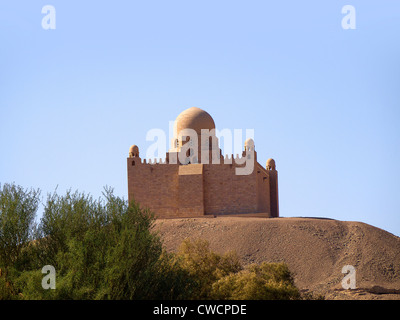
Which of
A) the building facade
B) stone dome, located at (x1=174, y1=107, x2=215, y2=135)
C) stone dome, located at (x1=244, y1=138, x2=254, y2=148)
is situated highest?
stone dome, located at (x1=174, y1=107, x2=215, y2=135)

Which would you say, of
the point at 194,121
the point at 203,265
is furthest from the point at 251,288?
the point at 194,121

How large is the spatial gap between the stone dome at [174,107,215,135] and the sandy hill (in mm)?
7379

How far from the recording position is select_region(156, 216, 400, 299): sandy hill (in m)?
34.9

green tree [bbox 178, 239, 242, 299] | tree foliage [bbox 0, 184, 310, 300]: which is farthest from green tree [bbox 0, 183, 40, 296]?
green tree [bbox 178, 239, 242, 299]

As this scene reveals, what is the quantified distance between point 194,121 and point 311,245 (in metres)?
12.4

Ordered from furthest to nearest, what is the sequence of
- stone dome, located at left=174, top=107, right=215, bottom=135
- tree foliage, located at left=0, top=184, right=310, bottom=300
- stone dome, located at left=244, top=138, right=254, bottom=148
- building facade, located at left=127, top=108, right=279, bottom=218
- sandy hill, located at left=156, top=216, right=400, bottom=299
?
stone dome, located at left=174, top=107, right=215, bottom=135 → stone dome, located at left=244, top=138, right=254, bottom=148 → building facade, located at left=127, top=108, right=279, bottom=218 → sandy hill, located at left=156, top=216, right=400, bottom=299 → tree foliage, located at left=0, top=184, right=310, bottom=300

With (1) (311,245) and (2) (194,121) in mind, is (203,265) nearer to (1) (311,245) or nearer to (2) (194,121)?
(1) (311,245)

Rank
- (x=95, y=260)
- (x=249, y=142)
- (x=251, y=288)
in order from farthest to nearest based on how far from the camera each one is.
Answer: (x=249, y=142) < (x=251, y=288) < (x=95, y=260)

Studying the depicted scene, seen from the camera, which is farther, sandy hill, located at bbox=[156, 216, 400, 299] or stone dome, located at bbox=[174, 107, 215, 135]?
stone dome, located at bbox=[174, 107, 215, 135]

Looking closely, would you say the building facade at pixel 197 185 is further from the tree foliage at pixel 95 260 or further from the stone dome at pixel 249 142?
the tree foliage at pixel 95 260

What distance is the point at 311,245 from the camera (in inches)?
1468

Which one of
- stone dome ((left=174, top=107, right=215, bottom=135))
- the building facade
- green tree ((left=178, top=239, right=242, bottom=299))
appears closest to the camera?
green tree ((left=178, top=239, right=242, bottom=299))

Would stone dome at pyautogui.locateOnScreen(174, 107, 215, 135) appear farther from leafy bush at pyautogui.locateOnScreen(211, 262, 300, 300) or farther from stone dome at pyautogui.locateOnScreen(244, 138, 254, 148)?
leafy bush at pyautogui.locateOnScreen(211, 262, 300, 300)
